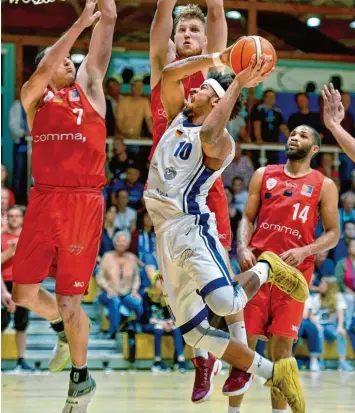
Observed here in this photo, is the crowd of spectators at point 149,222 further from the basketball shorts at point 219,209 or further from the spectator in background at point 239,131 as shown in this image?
the basketball shorts at point 219,209

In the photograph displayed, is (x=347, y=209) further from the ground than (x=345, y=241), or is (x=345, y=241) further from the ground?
(x=347, y=209)

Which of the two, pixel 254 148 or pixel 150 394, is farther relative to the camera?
pixel 254 148

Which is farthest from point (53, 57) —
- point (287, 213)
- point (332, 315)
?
point (332, 315)

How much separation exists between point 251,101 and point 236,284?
9.73 meters

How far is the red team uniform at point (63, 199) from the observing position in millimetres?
6777

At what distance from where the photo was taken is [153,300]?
1252 centimetres

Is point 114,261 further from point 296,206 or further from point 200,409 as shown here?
point 296,206

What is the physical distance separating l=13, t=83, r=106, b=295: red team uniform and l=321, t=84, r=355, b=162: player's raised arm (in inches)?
71.5

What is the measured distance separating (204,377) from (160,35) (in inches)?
100.0

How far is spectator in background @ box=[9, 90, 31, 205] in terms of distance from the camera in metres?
14.6

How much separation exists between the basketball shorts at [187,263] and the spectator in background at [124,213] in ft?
23.4

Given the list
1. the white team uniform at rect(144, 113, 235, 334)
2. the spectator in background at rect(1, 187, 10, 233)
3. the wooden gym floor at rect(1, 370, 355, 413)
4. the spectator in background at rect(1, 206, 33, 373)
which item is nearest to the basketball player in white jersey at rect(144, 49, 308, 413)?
the white team uniform at rect(144, 113, 235, 334)

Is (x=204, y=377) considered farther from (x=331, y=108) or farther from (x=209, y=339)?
(x=331, y=108)

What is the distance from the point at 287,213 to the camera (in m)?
7.47
